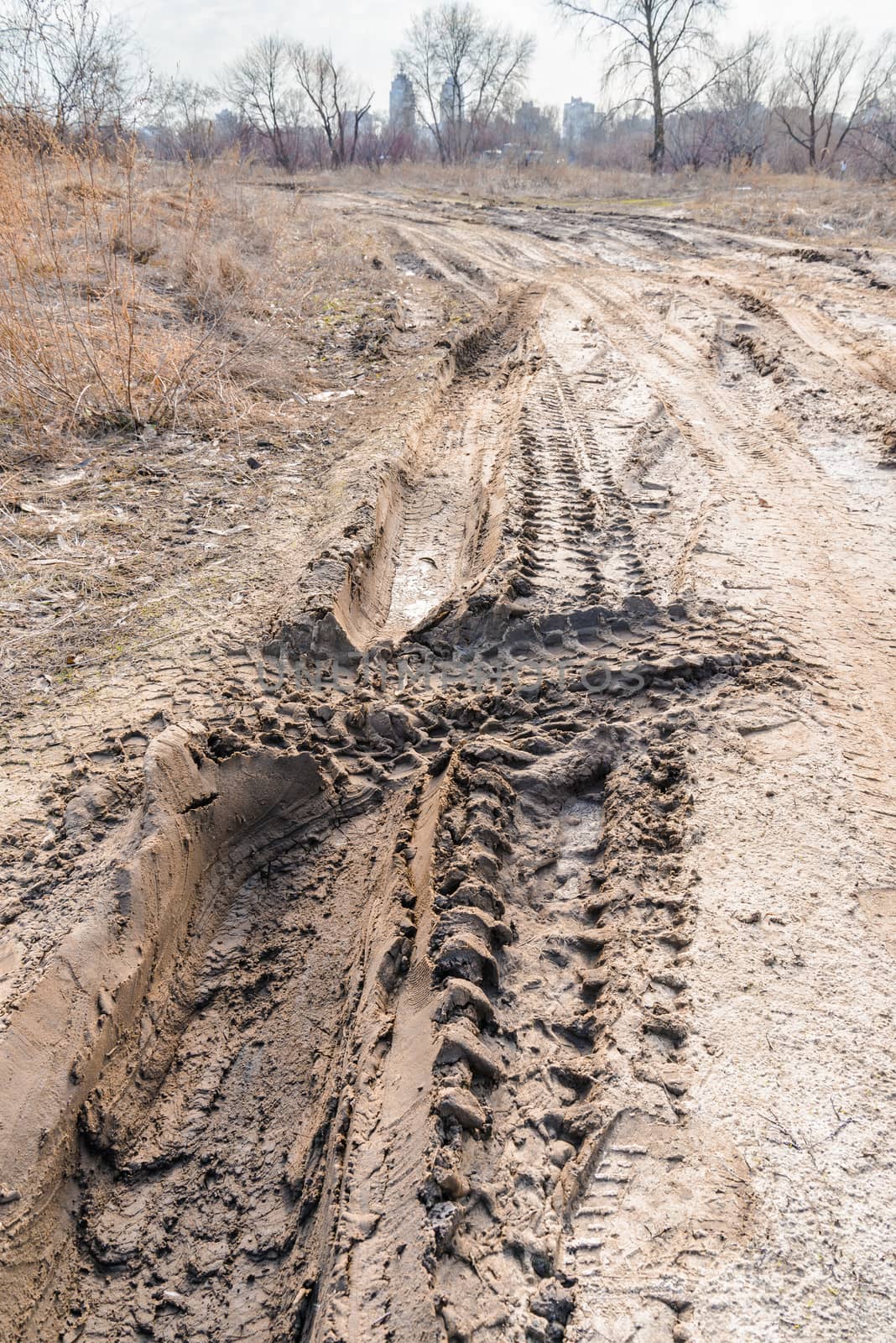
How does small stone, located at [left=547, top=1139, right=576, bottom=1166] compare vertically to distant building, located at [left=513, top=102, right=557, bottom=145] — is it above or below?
below

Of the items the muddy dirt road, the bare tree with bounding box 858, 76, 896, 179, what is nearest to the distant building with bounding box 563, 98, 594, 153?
the bare tree with bounding box 858, 76, 896, 179

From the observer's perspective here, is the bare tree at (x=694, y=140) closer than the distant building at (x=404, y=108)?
Yes

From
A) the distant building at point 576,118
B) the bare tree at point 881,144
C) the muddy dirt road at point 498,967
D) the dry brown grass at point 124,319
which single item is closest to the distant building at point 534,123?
the distant building at point 576,118

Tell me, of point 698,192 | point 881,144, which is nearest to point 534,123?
point 881,144

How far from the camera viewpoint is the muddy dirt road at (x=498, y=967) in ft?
5.19

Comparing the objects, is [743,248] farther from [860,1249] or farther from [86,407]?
[860,1249]

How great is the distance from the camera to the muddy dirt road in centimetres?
158

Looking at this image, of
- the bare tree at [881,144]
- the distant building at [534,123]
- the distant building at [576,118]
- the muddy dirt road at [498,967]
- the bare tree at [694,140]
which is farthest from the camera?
the distant building at [576,118]

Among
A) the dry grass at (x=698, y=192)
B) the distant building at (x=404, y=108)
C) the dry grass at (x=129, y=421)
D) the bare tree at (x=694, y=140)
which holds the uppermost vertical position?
the distant building at (x=404, y=108)

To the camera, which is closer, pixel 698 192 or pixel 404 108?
pixel 698 192

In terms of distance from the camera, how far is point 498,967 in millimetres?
2160

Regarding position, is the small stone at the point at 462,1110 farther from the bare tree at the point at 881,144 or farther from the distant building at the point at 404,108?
the distant building at the point at 404,108

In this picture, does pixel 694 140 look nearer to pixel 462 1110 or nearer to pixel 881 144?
pixel 881 144

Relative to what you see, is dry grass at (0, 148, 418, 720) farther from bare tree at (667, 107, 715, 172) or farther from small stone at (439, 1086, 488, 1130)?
bare tree at (667, 107, 715, 172)
